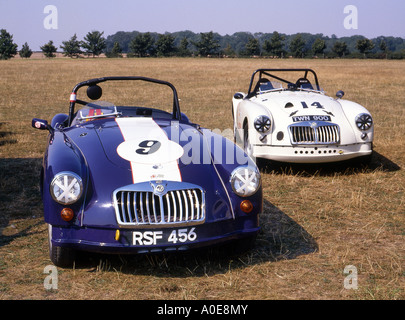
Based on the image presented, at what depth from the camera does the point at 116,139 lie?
13.9ft

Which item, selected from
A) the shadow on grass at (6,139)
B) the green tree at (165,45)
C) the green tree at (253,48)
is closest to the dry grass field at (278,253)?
the shadow on grass at (6,139)

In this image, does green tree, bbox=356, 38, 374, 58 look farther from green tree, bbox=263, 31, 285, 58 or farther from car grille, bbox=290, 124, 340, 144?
car grille, bbox=290, 124, 340, 144

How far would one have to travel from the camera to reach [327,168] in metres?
7.34

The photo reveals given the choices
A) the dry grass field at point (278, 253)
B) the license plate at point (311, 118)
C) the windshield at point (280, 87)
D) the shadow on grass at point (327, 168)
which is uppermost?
the windshield at point (280, 87)

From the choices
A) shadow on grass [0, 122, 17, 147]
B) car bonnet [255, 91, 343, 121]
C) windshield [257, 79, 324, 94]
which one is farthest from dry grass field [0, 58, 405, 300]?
windshield [257, 79, 324, 94]

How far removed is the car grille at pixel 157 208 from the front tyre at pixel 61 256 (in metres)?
0.60

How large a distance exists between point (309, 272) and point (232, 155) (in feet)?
3.69

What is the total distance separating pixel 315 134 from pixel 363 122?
80cm

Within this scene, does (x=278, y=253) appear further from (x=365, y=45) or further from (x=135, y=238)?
(x=365, y=45)

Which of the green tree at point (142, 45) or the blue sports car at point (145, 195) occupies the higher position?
the green tree at point (142, 45)

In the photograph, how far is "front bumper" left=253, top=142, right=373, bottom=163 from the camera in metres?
6.54

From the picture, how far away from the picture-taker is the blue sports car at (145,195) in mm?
3427

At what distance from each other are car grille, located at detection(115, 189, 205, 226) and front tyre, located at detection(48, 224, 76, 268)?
603mm

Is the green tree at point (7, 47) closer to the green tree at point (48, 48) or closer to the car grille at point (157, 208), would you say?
the green tree at point (48, 48)
